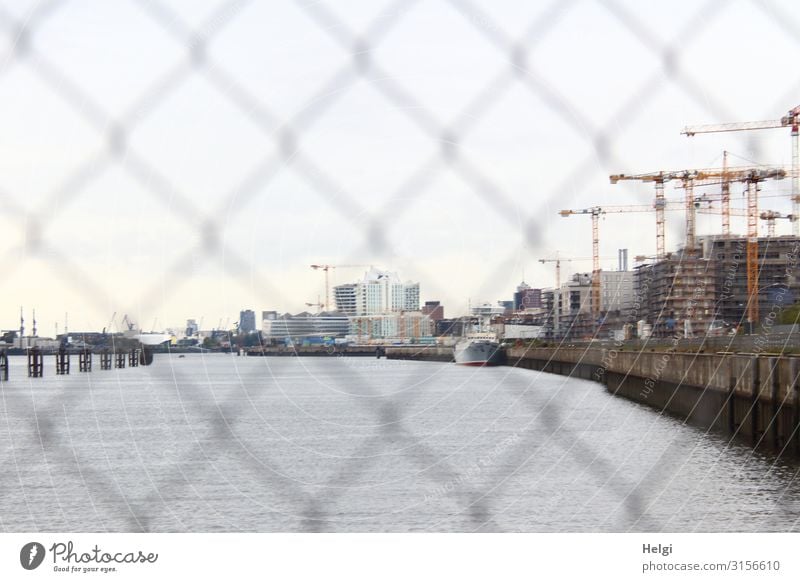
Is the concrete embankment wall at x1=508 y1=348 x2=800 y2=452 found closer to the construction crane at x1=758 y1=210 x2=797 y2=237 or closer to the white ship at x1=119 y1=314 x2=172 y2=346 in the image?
the construction crane at x1=758 y1=210 x2=797 y2=237

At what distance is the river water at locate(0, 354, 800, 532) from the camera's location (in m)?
5.83

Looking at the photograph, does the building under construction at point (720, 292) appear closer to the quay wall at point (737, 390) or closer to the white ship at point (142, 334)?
the quay wall at point (737, 390)

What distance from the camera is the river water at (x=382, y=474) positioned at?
583 cm

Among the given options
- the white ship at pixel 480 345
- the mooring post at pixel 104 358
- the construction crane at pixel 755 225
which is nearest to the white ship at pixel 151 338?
the white ship at pixel 480 345

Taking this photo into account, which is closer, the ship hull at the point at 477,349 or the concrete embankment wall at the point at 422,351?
the concrete embankment wall at the point at 422,351

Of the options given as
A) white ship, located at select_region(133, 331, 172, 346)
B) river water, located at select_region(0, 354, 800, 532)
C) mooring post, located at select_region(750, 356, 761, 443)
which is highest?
white ship, located at select_region(133, 331, 172, 346)

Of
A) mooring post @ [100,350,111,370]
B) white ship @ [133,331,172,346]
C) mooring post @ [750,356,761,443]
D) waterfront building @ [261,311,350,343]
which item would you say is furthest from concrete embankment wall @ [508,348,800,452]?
mooring post @ [100,350,111,370]

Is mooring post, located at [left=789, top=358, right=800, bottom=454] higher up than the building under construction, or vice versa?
the building under construction

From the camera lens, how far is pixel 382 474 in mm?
7871

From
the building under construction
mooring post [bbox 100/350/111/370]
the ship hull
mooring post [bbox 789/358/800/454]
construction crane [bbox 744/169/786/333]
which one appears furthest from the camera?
mooring post [bbox 100/350/111/370]

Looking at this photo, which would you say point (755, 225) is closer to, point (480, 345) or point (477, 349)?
point (477, 349)

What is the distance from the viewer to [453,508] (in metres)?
6.63

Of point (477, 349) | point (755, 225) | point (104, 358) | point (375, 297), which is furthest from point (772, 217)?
point (104, 358)

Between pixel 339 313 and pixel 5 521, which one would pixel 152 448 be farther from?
pixel 339 313
